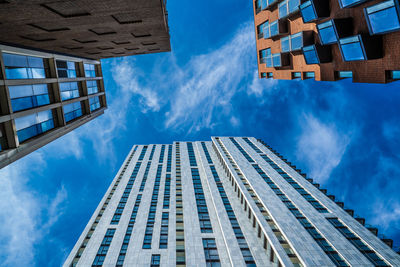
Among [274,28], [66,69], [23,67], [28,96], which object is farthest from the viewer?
[66,69]

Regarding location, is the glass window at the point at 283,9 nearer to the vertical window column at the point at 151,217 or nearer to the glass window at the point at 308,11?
the glass window at the point at 308,11

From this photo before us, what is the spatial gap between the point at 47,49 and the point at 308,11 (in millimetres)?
30663

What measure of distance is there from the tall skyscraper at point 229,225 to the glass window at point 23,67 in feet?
110

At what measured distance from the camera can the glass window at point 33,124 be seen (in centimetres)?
1831

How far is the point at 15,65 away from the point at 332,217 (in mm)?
53830

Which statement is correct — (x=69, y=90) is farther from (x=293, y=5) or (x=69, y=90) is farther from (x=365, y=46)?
(x=365, y=46)

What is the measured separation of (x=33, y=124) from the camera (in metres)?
20.1

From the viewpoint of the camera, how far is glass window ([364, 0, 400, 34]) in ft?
33.9

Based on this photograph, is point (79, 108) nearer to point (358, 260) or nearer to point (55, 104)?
point (55, 104)

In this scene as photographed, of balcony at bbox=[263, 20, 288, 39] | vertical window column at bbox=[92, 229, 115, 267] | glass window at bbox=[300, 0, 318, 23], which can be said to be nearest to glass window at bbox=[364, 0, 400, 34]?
glass window at bbox=[300, 0, 318, 23]

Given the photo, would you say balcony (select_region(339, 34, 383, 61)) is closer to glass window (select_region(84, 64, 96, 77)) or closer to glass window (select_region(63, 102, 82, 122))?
glass window (select_region(63, 102, 82, 122))

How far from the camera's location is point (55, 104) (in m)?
23.3

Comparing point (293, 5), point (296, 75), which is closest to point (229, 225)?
point (296, 75)

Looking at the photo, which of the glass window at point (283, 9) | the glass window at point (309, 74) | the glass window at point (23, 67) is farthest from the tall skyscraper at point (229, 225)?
the glass window at point (23, 67)
